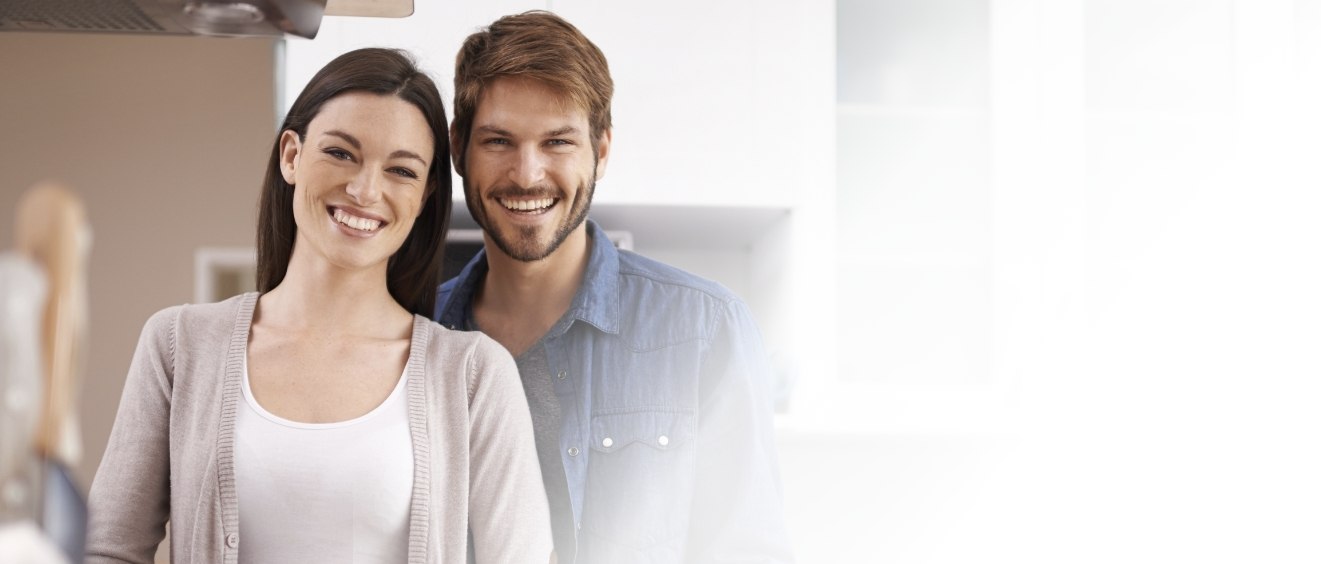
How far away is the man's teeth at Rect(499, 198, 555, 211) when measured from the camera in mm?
1486

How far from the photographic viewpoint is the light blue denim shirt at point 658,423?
154 centimetres

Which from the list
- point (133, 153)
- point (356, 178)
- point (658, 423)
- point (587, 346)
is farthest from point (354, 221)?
point (133, 153)

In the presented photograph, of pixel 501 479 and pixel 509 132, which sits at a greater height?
pixel 509 132

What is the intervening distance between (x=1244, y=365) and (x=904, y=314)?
2.34 ft

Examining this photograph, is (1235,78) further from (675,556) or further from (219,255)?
(219,255)

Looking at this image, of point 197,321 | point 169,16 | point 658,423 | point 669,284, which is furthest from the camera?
point 669,284

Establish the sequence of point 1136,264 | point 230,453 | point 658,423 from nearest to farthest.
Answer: point 230,453
point 658,423
point 1136,264

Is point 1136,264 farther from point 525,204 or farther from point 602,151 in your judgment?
point 525,204

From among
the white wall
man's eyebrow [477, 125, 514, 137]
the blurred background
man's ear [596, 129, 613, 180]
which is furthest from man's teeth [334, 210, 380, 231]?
the white wall

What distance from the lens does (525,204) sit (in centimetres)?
149

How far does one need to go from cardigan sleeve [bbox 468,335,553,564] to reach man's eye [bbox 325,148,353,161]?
0.86 ft

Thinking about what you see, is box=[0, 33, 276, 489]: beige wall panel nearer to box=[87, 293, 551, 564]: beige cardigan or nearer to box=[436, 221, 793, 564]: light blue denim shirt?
box=[436, 221, 793, 564]: light blue denim shirt

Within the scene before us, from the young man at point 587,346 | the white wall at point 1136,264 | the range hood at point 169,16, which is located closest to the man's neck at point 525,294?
the young man at point 587,346

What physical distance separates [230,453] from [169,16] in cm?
43
